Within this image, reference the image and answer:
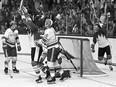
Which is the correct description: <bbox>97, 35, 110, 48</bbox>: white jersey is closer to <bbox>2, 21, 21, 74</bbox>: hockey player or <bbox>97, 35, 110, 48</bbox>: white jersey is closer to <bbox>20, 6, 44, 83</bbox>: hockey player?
<bbox>20, 6, 44, 83</bbox>: hockey player

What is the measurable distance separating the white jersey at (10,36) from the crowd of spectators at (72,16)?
3307 mm

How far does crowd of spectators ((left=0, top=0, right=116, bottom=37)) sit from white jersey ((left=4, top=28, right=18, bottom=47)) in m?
3.31

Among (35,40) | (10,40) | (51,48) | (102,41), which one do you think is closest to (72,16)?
(102,41)

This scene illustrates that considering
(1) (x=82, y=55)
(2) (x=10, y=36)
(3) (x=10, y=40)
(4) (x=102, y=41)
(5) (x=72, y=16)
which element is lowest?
(1) (x=82, y=55)

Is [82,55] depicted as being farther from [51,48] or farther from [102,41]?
[102,41]

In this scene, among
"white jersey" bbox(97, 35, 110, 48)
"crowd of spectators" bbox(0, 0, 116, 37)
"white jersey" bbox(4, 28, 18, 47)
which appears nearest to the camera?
"white jersey" bbox(4, 28, 18, 47)

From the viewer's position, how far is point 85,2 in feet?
47.5

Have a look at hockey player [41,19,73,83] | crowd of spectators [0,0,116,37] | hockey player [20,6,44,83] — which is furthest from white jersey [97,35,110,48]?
hockey player [41,19,73,83]

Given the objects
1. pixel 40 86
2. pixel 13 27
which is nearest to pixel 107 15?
pixel 13 27

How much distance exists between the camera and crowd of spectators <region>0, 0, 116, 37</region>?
11211mm

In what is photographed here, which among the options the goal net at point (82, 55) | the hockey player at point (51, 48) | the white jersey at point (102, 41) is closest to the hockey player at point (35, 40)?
the hockey player at point (51, 48)

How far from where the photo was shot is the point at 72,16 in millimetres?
12633

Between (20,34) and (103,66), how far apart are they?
180 inches

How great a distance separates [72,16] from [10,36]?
15.5ft
